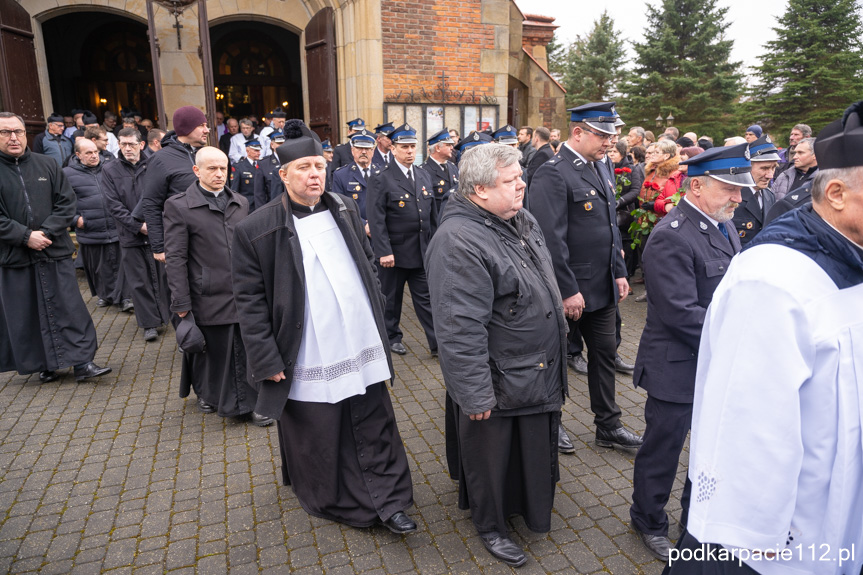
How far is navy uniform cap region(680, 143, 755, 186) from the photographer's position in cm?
289

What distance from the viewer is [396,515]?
329 cm

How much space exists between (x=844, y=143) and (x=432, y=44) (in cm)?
1112

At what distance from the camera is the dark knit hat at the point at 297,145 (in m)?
3.06

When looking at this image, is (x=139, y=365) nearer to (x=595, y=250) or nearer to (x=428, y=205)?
(x=428, y=205)

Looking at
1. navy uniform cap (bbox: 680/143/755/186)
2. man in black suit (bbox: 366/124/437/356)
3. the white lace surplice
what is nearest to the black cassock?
man in black suit (bbox: 366/124/437/356)

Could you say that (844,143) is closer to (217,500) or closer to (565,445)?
(565,445)

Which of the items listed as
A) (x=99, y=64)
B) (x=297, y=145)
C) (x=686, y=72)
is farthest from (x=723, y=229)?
(x=686, y=72)

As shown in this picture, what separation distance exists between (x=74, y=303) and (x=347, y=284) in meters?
3.71

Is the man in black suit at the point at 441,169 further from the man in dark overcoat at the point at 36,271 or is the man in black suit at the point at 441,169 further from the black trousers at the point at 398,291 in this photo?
the man in dark overcoat at the point at 36,271

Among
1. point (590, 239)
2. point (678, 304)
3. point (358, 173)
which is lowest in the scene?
point (678, 304)

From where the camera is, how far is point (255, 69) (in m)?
16.9

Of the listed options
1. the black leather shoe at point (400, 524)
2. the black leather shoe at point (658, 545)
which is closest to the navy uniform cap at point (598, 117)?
the black leather shoe at point (658, 545)

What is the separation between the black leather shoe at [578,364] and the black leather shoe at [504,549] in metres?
2.75

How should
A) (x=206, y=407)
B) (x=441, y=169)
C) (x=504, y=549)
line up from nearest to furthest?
(x=504, y=549)
(x=206, y=407)
(x=441, y=169)
